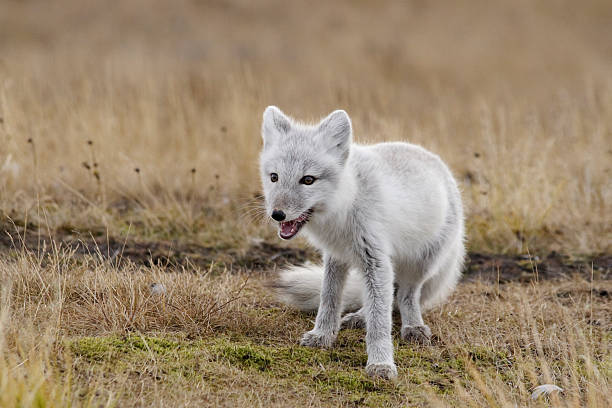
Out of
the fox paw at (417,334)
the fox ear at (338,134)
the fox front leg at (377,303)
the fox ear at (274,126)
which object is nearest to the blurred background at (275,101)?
the fox ear at (274,126)

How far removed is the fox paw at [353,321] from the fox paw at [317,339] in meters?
0.41

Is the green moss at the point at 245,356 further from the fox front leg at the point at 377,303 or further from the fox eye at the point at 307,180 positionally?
the fox eye at the point at 307,180

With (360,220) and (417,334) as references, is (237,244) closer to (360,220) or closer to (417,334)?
(417,334)

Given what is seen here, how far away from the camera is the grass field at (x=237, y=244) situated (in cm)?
332

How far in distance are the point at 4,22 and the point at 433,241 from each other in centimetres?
1633

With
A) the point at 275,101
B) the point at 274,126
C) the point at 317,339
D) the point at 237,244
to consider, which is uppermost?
the point at 274,126

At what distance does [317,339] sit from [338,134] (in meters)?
1.24

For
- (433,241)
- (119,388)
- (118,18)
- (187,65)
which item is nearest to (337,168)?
(433,241)

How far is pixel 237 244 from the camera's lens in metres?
6.00

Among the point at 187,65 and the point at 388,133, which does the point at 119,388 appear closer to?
the point at 388,133

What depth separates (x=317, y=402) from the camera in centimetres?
325

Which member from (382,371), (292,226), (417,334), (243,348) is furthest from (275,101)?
(382,371)

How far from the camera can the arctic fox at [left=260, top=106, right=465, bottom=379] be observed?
371 cm

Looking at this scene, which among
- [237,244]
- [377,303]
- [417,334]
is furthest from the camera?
[237,244]
